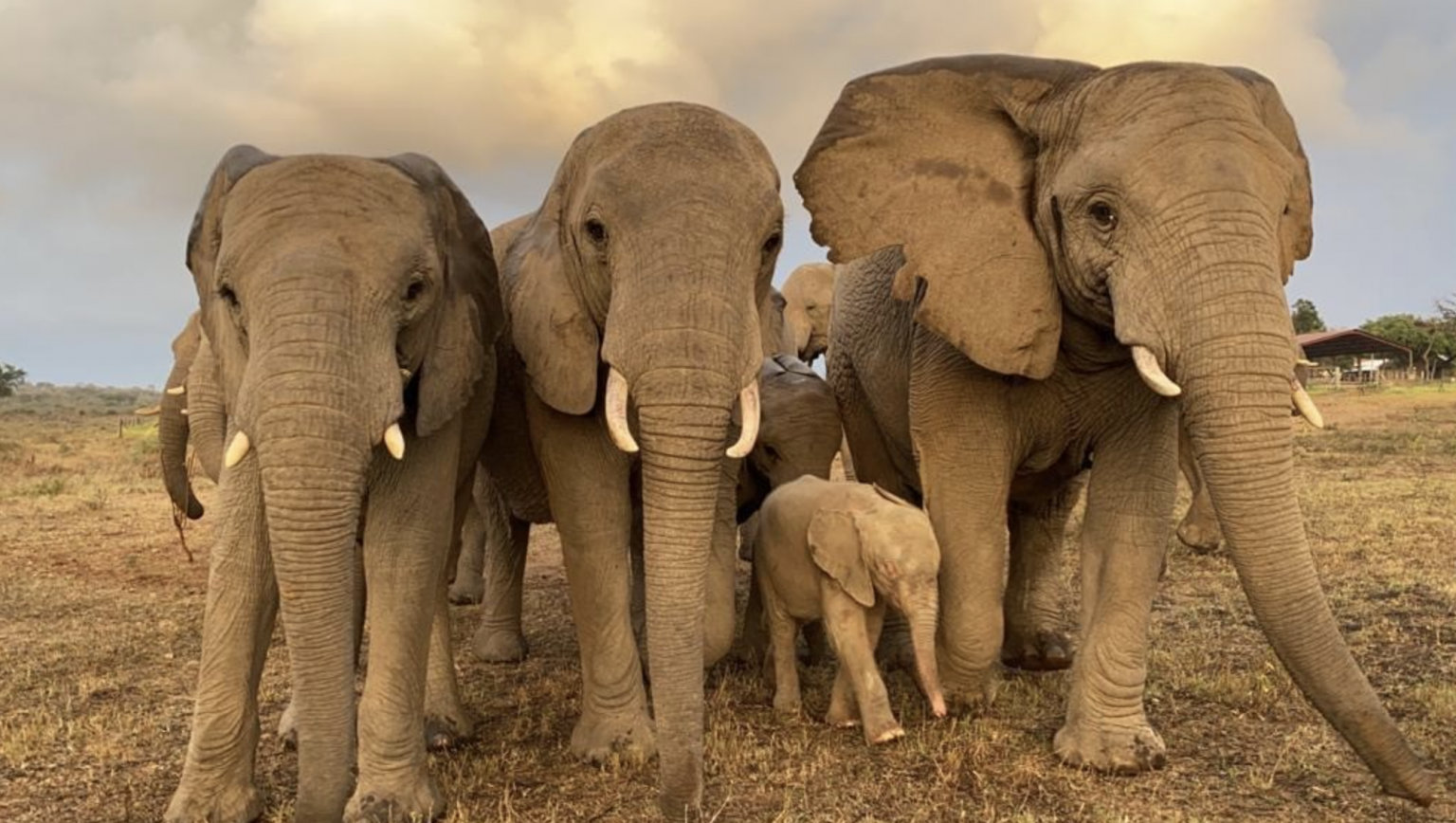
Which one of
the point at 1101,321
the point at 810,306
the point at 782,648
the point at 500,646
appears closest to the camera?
the point at 1101,321

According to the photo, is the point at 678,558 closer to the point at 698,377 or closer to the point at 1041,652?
→ the point at 698,377

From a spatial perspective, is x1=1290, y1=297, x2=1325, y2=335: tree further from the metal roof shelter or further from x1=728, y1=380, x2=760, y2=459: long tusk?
x1=728, y1=380, x2=760, y2=459: long tusk

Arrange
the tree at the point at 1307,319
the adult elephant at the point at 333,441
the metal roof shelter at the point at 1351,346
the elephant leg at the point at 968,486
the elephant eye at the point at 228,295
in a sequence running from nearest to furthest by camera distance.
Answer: the adult elephant at the point at 333,441, the elephant eye at the point at 228,295, the elephant leg at the point at 968,486, the metal roof shelter at the point at 1351,346, the tree at the point at 1307,319

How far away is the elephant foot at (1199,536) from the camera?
10266 mm

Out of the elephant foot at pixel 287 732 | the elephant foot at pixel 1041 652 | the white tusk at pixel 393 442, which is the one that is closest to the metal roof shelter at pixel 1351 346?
the elephant foot at pixel 1041 652

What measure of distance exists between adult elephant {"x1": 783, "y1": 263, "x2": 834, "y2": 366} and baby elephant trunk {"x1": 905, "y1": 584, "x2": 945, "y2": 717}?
34.8 feet

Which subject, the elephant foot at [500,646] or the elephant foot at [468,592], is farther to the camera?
the elephant foot at [468,592]

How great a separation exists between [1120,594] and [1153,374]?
1447 millimetres

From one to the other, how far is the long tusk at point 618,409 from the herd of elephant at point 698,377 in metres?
0.02

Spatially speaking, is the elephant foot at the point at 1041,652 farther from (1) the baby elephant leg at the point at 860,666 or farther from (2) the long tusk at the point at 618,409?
(2) the long tusk at the point at 618,409

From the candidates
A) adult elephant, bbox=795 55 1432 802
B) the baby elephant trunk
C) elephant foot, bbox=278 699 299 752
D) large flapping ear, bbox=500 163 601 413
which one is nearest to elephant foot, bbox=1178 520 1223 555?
adult elephant, bbox=795 55 1432 802

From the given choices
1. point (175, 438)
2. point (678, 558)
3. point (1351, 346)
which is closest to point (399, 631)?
point (678, 558)

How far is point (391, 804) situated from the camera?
441 cm

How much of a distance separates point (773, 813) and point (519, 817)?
3.21 ft
